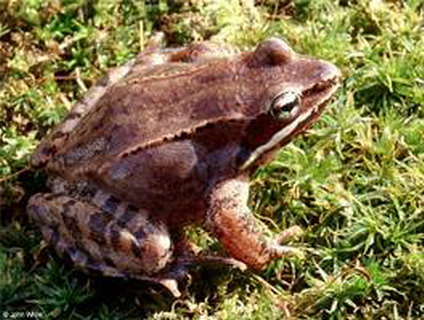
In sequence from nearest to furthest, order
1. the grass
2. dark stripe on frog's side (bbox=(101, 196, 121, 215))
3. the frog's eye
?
the frog's eye, dark stripe on frog's side (bbox=(101, 196, 121, 215)), the grass

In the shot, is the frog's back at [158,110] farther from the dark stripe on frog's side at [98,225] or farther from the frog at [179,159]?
the dark stripe on frog's side at [98,225]

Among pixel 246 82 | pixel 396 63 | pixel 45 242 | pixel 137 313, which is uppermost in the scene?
pixel 246 82

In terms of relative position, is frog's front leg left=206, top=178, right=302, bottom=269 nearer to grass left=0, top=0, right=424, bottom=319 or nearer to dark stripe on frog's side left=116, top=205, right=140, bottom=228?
grass left=0, top=0, right=424, bottom=319

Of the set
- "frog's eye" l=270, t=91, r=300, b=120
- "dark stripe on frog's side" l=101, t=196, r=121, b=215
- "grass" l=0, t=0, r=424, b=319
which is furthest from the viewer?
"grass" l=0, t=0, r=424, b=319

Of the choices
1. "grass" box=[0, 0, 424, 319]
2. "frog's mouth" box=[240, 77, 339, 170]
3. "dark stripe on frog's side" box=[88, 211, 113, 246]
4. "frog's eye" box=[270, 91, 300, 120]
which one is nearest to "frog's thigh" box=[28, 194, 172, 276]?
"dark stripe on frog's side" box=[88, 211, 113, 246]

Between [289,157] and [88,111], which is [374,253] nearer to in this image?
[289,157]

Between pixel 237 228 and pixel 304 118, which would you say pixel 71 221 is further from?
pixel 304 118

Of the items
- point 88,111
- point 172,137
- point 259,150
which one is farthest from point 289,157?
point 88,111
